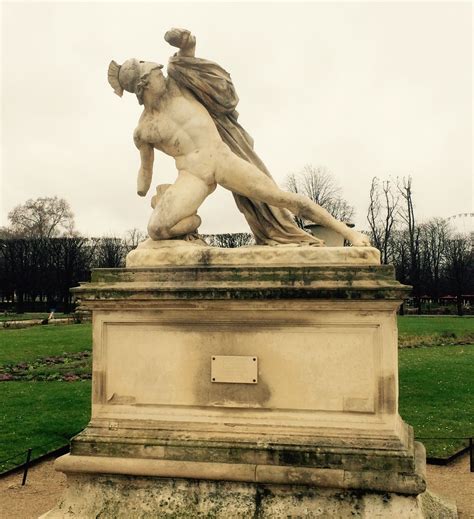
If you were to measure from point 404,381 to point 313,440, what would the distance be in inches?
362

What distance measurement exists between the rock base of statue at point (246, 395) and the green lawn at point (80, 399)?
3696 mm

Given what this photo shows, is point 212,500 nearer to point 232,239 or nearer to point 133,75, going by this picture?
point 133,75

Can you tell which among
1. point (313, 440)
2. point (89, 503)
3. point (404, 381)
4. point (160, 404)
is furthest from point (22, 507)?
point (404, 381)

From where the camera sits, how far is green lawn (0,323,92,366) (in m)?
18.2

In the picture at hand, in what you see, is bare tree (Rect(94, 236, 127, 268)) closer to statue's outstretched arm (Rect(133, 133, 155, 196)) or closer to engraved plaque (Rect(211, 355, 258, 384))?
statue's outstretched arm (Rect(133, 133, 155, 196))

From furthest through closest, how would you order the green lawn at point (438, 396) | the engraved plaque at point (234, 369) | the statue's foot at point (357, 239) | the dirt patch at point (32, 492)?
the green lawn at point (438, 396)
the dirt patch at point (32, 492)
the statue's foot at point (357, 239)
the engraved plaque at point (234, 369)

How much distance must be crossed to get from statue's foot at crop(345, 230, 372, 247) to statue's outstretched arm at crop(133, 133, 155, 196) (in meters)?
2.02

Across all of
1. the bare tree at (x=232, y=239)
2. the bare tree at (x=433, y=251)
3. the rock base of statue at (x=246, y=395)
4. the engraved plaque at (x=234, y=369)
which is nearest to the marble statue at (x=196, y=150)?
the rock base of statue at (x=246, y=395)

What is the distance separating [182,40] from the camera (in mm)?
5402

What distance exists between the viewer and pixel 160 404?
4.84m

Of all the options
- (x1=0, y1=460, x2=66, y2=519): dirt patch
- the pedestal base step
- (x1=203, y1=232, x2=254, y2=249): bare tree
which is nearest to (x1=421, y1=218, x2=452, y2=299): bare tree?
(x1=203, y1=232, x2=254, y2=249): bare tree

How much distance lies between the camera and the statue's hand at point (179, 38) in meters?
5.37

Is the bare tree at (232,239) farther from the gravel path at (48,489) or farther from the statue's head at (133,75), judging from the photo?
the statue's head at (133,75)

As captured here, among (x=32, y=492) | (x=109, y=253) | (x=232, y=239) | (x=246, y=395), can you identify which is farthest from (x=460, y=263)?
(x=246, y=395)
